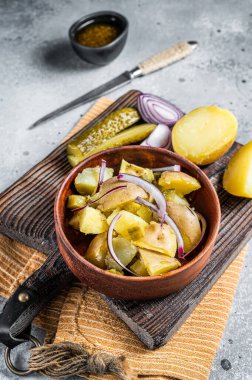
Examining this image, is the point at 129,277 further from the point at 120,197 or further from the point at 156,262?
the point at 120,197

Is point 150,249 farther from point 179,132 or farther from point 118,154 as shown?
point 179,132

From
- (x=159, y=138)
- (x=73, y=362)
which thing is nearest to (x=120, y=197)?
(x=73, y=362)

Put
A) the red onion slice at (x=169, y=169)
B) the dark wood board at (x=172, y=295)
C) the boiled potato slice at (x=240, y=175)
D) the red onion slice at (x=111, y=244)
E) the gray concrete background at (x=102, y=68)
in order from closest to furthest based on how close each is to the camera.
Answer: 1. the red onion slice at (x=111, y=244)
2. the dark wood board at (x=172, y=295)
3. the red onion slice at (x=169, y=169)
4. the boiled potato slice at (x=240, y=175)
5. the gray concrete background at (x=102, y=68)

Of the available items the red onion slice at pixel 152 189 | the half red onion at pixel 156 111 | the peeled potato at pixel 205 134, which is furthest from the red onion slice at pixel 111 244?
the half red onion at pixel 156 111

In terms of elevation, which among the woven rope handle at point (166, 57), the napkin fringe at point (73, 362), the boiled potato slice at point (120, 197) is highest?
the boiled potato slice at point (120, 197)

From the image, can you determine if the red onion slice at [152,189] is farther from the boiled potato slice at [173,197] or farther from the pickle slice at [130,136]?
the pickle slice at [130,136]

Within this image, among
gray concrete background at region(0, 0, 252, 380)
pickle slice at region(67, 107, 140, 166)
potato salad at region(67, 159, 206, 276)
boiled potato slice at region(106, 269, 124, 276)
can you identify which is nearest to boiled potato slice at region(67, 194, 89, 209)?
potato salad at region(67, 159, 206, 276)

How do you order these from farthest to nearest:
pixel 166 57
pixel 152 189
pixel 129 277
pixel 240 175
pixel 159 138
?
pixel 166 57 → pixel 159 138 → pixel 240 175 → pixel 152 189 → pixel 129 277
